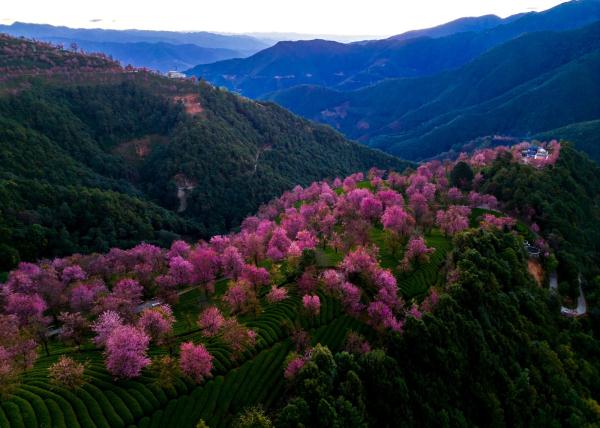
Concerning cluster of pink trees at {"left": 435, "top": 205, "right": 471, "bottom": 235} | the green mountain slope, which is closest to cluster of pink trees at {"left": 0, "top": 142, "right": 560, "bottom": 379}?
cluster of pink trees at {"left": 435, "top": 205, "right": 471, "bottom": 235}

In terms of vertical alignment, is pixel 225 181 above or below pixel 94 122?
below

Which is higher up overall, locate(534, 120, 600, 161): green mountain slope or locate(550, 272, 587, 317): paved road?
locate(534, 120, 600, 161): green mountain slope

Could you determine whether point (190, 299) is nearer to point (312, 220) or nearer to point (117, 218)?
point (312, 220)

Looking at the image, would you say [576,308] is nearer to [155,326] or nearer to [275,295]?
[275,295]

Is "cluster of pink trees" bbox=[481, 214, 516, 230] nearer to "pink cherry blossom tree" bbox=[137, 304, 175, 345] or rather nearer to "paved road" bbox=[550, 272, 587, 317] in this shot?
"paved road" bbox=[550, 272, 587, 317]

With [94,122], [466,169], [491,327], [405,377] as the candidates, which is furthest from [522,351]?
[94,122]

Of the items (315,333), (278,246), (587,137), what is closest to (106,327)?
(315,333)
